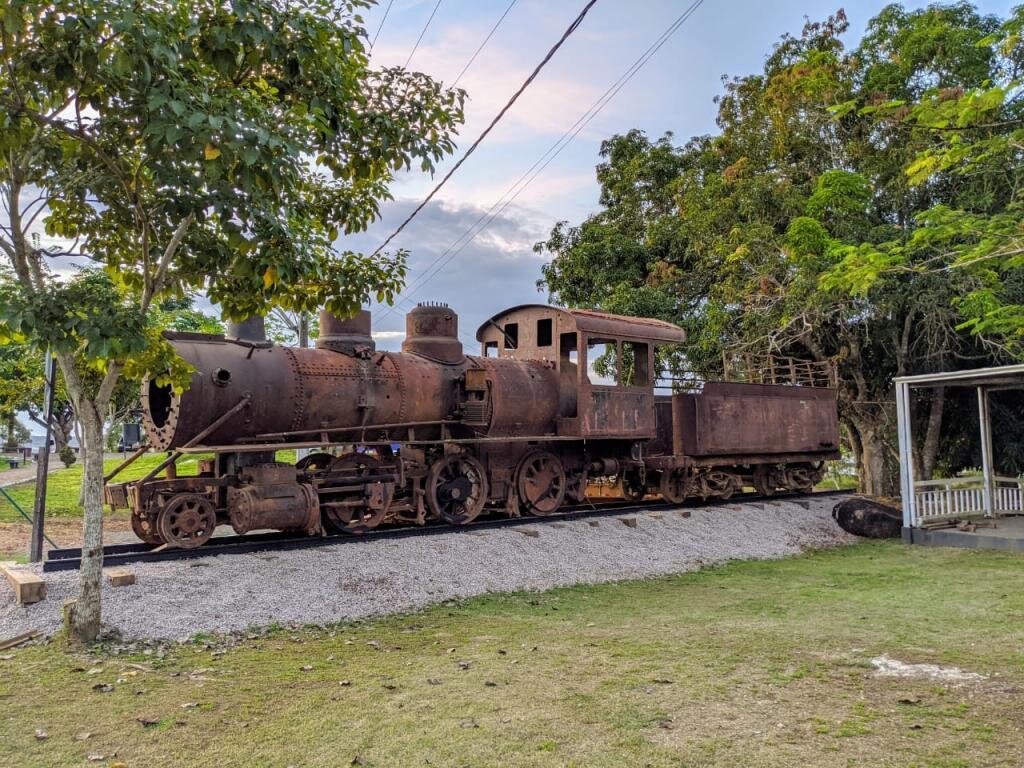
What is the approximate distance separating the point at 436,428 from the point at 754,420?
22.8 ft

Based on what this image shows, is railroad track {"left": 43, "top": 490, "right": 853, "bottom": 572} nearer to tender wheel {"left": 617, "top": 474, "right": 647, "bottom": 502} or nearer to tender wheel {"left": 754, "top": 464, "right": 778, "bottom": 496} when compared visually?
tender wheel {"left": 617, "top": 474, "right": 647, "bottom": 502}

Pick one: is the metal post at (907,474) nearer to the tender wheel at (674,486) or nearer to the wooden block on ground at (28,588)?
the tender wheel at (674,486)

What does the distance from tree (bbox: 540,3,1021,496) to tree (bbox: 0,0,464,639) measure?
Result: 1064cm

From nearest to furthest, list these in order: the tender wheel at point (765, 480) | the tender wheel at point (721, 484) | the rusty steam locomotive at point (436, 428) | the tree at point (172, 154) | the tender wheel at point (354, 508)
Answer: the tree at point (172, 154) → the rusty steam locomotive at point (436, 428) → the tender wheel at point (354, 508) → the tender wheel at point (721, 484) → the tender wheel at point (765, 480)

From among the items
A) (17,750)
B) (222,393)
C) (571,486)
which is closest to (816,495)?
(571,486)

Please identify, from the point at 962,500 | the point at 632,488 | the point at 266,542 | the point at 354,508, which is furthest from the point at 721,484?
the point at 266,542

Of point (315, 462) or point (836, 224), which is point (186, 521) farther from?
point (836, 224)

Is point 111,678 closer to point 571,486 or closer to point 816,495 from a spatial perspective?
point 571,486

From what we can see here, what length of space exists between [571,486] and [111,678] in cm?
840

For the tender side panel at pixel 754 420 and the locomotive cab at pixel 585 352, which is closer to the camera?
the locomotive cab at pixel 585 352

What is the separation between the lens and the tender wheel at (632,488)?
1411cm

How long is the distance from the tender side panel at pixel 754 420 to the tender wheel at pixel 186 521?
8.29 meters

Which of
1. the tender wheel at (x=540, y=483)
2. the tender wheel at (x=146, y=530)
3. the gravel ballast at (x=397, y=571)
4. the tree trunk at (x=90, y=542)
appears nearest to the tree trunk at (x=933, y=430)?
the gravel ballast at (x=397, y=571)

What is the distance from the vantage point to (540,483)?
12.0 metres
